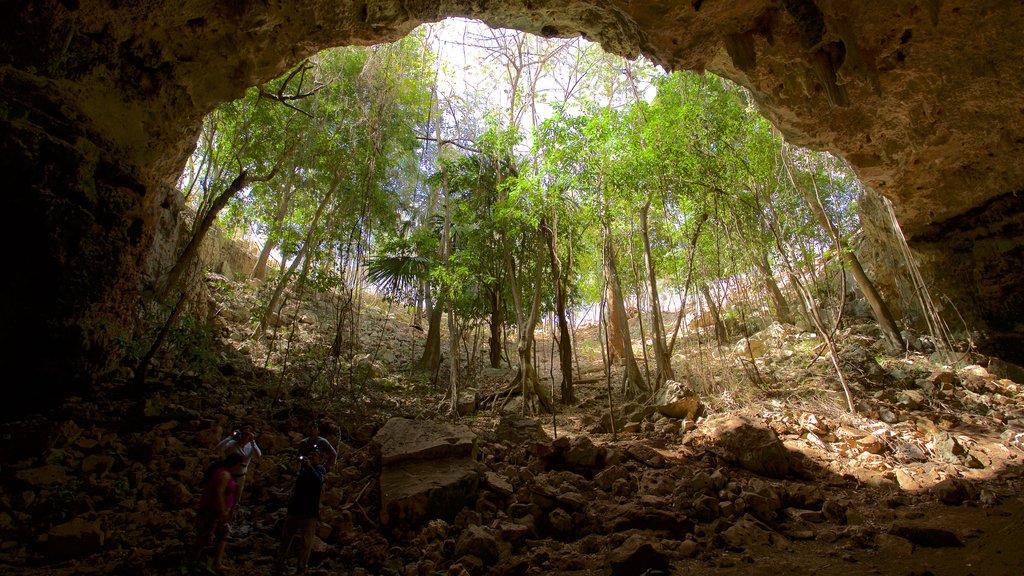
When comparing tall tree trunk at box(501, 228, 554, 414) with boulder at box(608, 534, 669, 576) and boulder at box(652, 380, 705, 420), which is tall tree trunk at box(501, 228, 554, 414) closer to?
boulder at box(652, 380, 705, 420)

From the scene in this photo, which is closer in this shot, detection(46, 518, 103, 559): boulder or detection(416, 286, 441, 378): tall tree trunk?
detection(46, 518, 103, 559): boulder

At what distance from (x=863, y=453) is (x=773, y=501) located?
2.32 metres

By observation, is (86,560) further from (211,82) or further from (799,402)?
(799,402)

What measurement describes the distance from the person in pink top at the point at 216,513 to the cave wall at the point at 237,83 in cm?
225

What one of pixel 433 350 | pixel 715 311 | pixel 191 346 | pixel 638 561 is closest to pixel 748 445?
pixel 638 561

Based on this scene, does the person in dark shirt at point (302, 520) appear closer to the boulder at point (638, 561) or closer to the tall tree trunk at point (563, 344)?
the boulder at point (638, 561)

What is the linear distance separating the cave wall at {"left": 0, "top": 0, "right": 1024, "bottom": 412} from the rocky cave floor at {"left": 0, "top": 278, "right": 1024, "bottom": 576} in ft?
3.63

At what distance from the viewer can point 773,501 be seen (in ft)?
12.7

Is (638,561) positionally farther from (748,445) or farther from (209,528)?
(209,528)

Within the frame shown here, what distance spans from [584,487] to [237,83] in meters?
6.11

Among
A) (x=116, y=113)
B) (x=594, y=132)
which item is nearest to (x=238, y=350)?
(x=116, y=113)

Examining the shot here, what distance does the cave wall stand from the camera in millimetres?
3910

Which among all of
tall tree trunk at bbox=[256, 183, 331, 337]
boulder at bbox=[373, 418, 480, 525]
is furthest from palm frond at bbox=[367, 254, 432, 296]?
boulder at bbox=[373, 418, 480, 525]

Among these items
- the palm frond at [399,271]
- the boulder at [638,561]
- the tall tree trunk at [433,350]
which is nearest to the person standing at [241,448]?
the boulder at [638,561]
